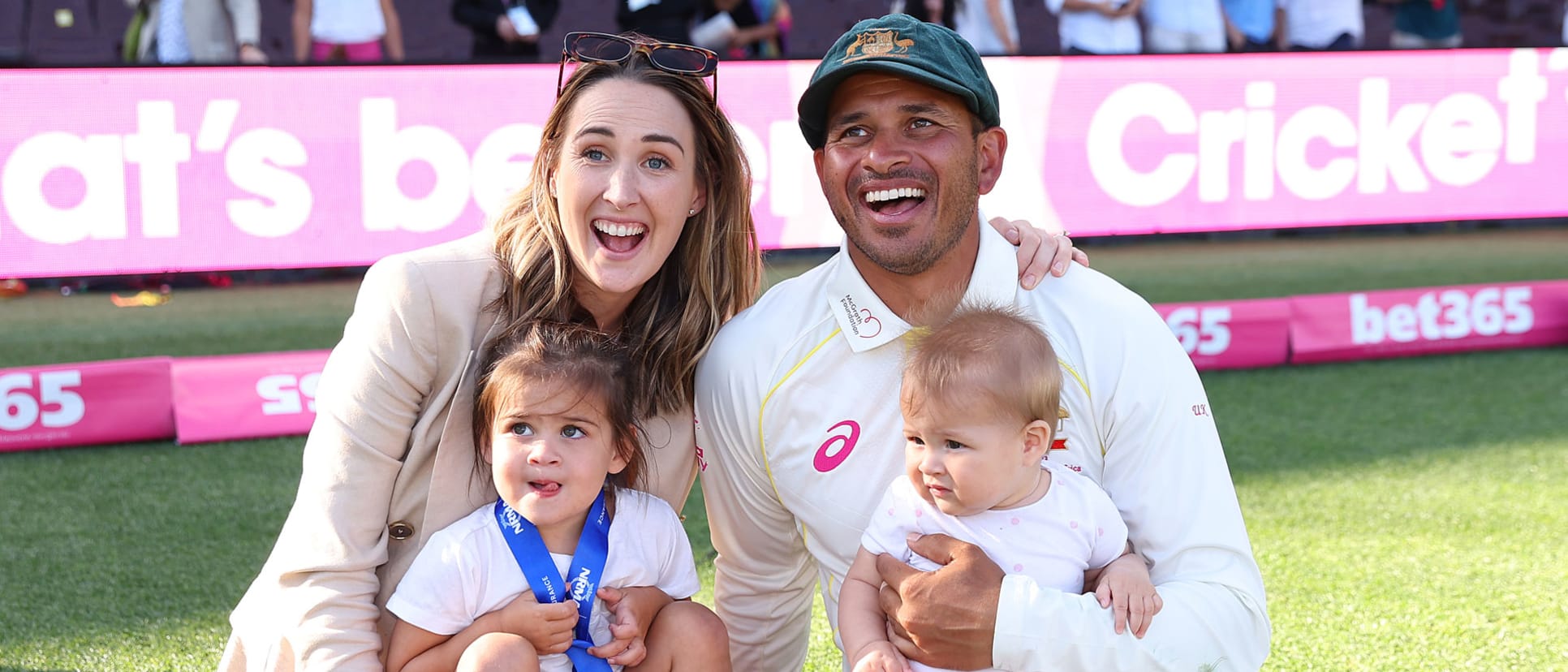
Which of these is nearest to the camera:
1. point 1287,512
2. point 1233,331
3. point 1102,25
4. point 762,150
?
point 1287,512

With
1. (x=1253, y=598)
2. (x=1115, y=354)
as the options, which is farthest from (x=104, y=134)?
(x=1253, y=598)

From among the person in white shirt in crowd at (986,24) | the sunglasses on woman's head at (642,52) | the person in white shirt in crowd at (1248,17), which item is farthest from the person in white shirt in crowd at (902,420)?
the person in white shirt in crowd at (1248,17)

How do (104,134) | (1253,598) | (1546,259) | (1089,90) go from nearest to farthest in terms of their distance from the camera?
(1253,598)
(104,134)
(1089,90)
(1546,259)

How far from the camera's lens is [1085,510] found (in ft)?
8.30

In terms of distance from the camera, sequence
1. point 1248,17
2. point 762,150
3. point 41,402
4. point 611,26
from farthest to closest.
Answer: point 611,26 → point 1248,17 → point 762,150 → point 41,402

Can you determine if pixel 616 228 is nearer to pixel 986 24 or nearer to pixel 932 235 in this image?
pixel 932 235

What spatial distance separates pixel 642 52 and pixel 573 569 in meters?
1.09

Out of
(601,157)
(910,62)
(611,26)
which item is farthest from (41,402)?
(611,26)

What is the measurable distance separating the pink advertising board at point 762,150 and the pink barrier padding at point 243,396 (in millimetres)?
406

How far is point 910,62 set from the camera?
2.68 m

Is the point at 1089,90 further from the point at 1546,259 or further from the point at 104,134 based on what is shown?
the point at 1546,259

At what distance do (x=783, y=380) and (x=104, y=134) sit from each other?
11.9 ft

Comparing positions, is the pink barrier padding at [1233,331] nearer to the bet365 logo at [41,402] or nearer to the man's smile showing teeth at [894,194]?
the man's smile showing teeth at [894,194]

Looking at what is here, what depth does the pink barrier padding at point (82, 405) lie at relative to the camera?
5.32 metres
